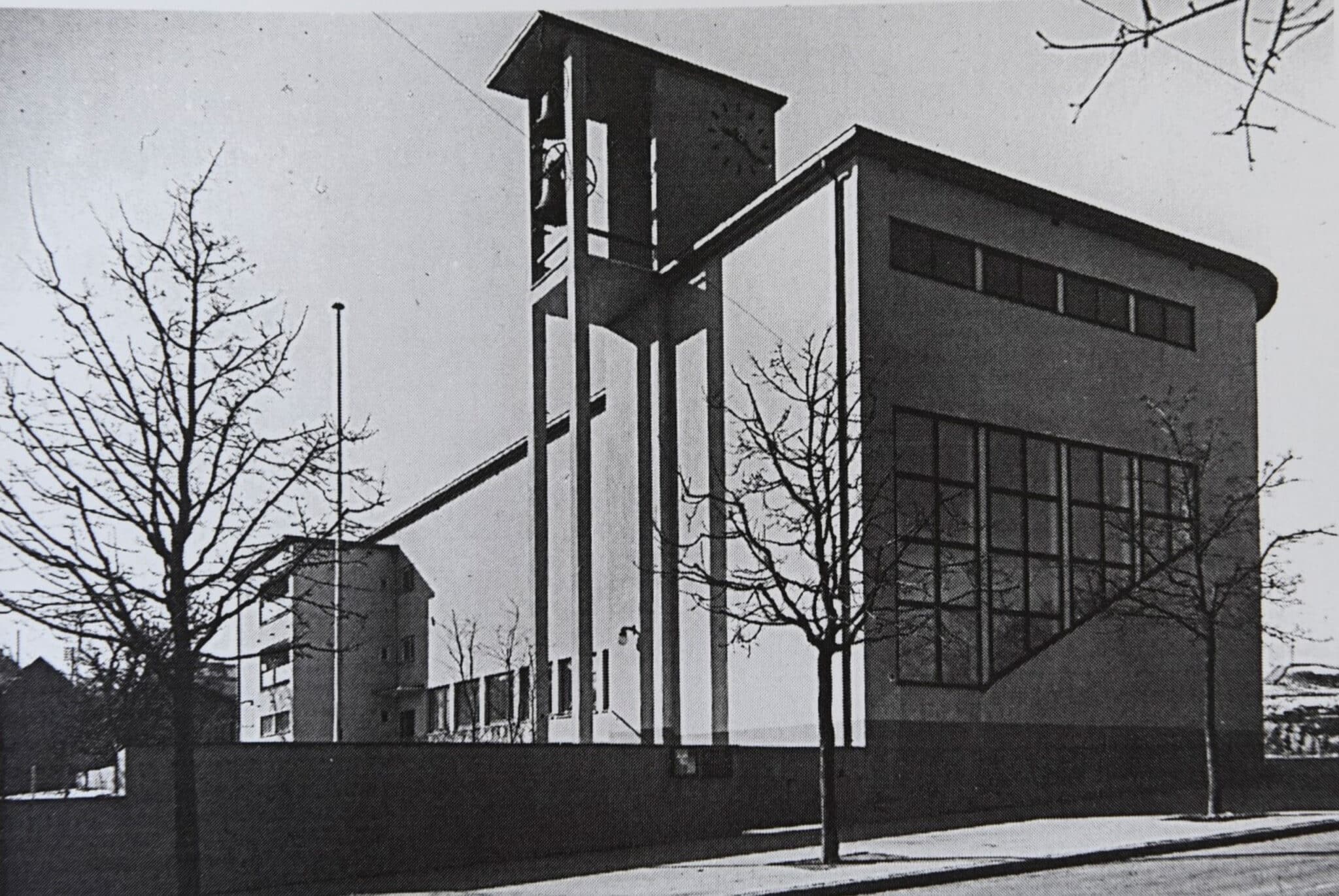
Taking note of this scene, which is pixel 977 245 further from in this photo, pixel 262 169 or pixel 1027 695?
pixel 262 169

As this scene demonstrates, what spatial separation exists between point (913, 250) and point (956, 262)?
1019mm

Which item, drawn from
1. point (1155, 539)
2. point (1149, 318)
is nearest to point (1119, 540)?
point (1155, 539)

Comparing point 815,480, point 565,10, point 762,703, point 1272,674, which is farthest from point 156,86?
point 1272,674

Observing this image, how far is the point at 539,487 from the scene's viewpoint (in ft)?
103

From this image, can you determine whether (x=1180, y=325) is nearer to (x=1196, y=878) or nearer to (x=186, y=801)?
(x=1196, y=878)

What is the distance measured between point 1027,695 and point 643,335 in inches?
430

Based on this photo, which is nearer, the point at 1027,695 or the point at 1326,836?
the point at 1326,836

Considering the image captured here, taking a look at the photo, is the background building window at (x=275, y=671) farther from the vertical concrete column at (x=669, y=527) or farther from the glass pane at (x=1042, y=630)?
the glass pane at (x=1042, y=630)

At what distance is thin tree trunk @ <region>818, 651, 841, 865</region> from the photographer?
56.5 feet

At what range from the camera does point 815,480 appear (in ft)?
67.5

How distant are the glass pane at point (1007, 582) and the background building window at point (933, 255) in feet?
16.7

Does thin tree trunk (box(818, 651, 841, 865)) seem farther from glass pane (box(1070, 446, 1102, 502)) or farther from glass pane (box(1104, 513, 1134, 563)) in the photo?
glass pane (box(1104, 513, 1134, 563))

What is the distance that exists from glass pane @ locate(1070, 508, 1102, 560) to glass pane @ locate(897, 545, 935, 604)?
3.62 m

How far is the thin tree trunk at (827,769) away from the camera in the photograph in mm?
17219
